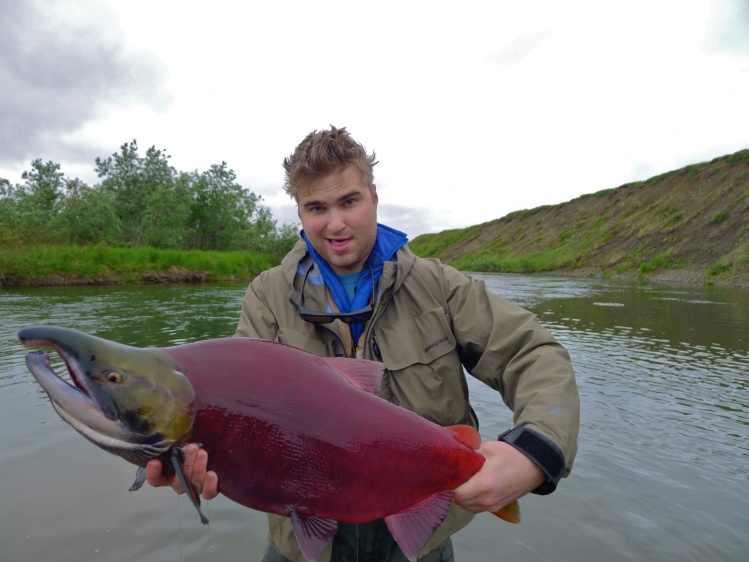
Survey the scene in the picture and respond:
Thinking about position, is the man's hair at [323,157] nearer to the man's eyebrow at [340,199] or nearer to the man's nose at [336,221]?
the man's eyebrow at [340,199]

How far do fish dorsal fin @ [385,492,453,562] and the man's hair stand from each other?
5.33 ft

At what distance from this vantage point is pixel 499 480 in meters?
1.80

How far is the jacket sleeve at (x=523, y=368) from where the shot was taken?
193cm

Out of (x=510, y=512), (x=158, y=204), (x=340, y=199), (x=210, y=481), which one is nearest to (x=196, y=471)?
(x=210, y=481)

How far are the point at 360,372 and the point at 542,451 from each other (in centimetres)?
73

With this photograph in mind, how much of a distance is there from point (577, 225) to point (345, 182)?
50.8 meters

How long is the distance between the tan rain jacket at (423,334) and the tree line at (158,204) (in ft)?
107

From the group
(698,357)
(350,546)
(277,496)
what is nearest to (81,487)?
(350,546)

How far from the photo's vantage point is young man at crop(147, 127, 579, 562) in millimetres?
2477

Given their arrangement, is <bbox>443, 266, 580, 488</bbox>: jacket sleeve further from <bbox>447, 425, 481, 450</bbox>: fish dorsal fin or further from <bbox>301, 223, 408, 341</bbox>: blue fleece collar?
<bbox>301, 223, 408, 341</bbox>: blue fleece collar

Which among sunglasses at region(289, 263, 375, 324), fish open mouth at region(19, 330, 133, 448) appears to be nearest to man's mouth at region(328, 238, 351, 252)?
sunglasses at region(289, 263, 375, 324)

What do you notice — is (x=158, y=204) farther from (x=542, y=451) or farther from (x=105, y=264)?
(x=542, y=451)

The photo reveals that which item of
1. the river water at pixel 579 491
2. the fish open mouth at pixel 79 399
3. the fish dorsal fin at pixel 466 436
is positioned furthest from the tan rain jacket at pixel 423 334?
the river water at pixel 579 491

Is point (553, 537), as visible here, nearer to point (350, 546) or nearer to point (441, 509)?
point (350, 546)
